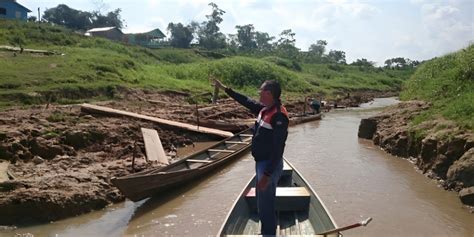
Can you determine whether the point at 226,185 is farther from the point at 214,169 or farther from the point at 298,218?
the point at 298,218

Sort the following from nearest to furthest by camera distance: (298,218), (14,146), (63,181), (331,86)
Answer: (298,218) → (63,181) → (14,146) → (331,86)

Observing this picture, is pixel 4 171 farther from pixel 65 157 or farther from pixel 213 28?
pixel 213 28

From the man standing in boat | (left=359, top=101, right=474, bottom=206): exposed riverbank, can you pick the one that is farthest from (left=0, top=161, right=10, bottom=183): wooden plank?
(left=359, top=101, right=474, bottom=206): exposed riverbank

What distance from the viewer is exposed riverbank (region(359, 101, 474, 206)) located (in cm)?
991

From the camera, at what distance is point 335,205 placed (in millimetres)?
9734

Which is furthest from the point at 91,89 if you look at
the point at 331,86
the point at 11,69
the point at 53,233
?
the point at 331,86

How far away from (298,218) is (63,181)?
4.63 meters

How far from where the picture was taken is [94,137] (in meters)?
13.0

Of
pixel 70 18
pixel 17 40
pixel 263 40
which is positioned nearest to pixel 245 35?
pixel 263 40

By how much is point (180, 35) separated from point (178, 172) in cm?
5750

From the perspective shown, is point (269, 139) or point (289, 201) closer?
point (269, 139)

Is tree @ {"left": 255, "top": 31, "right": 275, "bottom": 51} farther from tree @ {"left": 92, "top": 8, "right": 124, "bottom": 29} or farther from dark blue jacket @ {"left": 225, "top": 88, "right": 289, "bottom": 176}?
dark blue jacket @ {"left": 225, "top": 88, "right": 289, "bottom": 176}

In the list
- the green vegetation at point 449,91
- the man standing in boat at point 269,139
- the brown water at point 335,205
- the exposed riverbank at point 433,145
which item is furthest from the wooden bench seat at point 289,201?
the green vegetation at point 449,91

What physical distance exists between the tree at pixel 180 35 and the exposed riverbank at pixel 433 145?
51.2 meters
